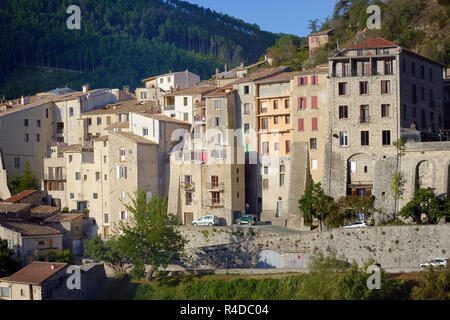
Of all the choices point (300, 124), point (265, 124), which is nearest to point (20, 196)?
point (265, 124)

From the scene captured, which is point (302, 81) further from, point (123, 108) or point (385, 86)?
point (123, 108)

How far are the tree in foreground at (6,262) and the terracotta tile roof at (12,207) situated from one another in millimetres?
7569

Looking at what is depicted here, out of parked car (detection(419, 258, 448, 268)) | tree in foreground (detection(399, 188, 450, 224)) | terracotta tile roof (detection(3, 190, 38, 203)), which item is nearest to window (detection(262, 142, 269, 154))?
tree in foreground (detection(399, 188, 450, 224))

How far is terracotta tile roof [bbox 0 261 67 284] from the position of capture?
60.5m

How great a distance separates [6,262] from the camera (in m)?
64.4

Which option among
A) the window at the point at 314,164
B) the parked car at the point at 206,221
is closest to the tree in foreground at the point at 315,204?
the window at the point at 314,164

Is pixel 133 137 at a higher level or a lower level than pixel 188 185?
higher

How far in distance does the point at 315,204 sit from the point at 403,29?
33970 mm

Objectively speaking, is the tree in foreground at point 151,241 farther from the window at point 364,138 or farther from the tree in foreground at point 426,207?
the tree in foreground at point 426,207

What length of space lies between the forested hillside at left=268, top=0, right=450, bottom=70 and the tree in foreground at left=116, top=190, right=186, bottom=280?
2668 centimetres

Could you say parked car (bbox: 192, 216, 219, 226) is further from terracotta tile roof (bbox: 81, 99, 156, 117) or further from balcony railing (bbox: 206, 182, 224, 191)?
terracotta tile roof (bbox: 81, 99, 156, 117)

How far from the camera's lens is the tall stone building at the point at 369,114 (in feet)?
213

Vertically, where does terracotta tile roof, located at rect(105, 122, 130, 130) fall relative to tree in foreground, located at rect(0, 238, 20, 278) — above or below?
above
